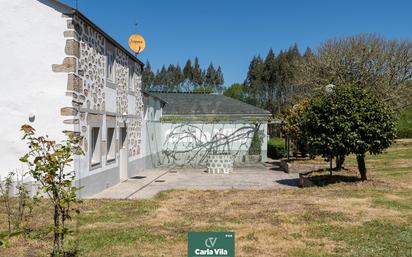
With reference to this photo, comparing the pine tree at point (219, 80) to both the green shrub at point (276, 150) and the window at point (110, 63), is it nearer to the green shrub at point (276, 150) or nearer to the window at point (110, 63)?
the green shrub at point (276, 150)

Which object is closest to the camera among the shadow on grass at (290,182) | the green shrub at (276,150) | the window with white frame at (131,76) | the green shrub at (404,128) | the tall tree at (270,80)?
the shadow on grass at (290,182)

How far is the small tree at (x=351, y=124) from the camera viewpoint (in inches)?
460

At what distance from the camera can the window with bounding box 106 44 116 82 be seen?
1398 centimetres

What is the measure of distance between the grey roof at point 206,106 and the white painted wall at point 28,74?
17881 mm

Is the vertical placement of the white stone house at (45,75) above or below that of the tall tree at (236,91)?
below

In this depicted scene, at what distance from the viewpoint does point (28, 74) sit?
11.2m

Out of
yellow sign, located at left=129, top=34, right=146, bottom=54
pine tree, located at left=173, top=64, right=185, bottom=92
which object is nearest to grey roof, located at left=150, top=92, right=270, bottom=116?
yellow sign, located at left=129, top=34, right=146, bottom=54

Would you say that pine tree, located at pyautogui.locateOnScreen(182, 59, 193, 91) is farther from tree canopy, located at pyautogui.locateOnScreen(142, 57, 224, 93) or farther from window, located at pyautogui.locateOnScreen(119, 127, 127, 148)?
window, located at pyautogui.locateOnScreen(119, 127, 127, 148)

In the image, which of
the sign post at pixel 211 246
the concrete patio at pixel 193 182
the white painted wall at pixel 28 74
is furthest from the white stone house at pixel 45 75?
the sign post at pixel 211 246

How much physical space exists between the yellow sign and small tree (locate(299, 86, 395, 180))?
9.75 m

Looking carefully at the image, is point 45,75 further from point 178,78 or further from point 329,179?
point 178,78

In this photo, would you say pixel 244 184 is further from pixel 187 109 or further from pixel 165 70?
pixel 165 70

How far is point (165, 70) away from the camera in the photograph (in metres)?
68.0

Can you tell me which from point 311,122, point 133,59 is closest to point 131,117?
point 133,59
